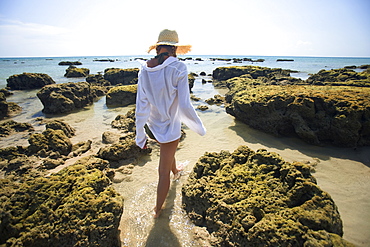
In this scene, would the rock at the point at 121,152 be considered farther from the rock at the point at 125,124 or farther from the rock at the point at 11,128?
the rock at the point at 11,128

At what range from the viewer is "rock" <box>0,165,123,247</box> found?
230 cm

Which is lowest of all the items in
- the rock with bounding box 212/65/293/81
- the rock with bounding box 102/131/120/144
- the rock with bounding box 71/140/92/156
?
the rock with bounding box 71/140/92/156

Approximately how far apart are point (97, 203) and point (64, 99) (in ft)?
29.7

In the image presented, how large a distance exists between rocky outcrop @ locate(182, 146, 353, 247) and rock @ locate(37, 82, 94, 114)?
9.05m

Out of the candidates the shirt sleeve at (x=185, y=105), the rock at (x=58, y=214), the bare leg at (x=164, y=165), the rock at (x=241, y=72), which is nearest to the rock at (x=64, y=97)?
the rock at (x=58, y=214)

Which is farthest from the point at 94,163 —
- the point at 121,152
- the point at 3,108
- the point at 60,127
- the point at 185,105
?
the point at 3,108

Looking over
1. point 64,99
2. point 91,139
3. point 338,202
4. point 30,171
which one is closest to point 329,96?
point 338,202

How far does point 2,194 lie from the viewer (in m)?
2.53

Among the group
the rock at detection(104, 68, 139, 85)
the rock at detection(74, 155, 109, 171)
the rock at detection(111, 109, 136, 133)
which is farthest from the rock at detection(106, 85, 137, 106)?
the rock at detection(104, 68, 139, 85)

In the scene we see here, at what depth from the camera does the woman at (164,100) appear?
8.65ft

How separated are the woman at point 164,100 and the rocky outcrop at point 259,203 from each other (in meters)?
0.73

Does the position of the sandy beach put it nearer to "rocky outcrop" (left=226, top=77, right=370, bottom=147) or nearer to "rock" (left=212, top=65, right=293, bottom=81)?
"rocky outcrop" (left=226, top=77, right=370, bottom=147)

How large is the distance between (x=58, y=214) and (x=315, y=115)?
638 centimetres

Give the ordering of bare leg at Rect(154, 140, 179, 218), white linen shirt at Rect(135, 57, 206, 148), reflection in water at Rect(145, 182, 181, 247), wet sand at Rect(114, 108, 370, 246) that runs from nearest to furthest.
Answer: white linen shirt at Rect(135, 57, 206, 148) < reflection in water at Rect(145, 182, 181, 247) < wet sand at Rect(114, 108, 370, 246) < bare leg at Rect(154, 140, 179, 218)
